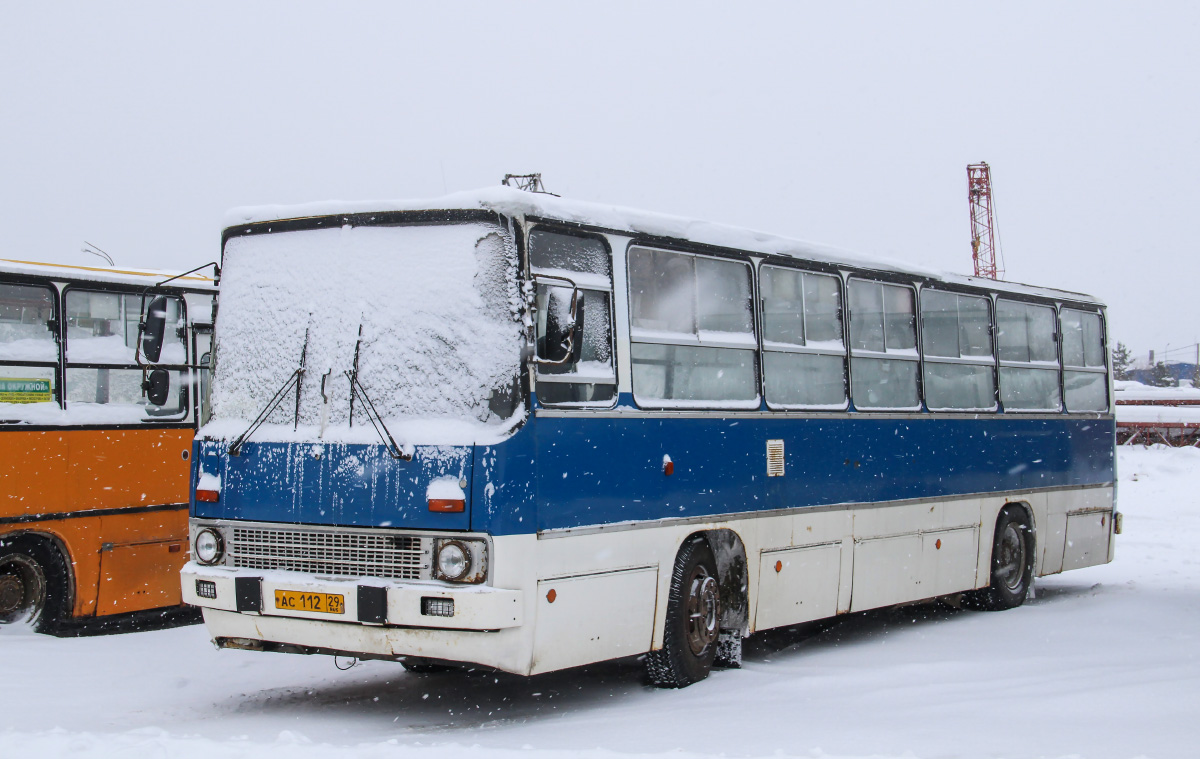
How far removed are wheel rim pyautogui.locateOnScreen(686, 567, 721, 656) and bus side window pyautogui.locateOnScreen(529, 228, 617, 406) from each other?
1599 mm

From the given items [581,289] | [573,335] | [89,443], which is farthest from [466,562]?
[89,443]

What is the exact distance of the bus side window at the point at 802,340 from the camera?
10359 mm

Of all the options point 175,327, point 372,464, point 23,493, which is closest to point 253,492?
point 372,464

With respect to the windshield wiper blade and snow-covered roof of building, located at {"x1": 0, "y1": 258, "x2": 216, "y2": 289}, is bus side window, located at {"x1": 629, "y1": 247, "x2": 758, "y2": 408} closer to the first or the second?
the windshield wiper blade

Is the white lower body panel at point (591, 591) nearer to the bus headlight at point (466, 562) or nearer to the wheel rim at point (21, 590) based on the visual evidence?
the bus headlight at point (466, 562)

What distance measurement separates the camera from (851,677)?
9.21 metres

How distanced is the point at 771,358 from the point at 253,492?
408 cm

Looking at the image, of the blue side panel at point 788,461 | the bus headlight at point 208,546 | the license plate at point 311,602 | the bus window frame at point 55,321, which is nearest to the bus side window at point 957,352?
the blue side panel at point 788,461

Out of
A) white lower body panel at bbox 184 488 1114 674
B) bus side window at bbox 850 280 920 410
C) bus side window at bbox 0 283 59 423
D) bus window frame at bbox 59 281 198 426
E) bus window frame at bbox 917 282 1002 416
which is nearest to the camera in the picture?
white lower body panel at bbox 184 488 1114 674

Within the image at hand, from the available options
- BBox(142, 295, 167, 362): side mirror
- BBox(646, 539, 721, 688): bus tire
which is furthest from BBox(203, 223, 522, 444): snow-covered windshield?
BBox(646, 539, 721, 688): bus tire

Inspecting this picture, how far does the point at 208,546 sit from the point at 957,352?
7.75 metres

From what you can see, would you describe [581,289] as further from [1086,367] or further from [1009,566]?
[1086,367]

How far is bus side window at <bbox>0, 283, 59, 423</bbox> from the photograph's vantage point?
433 inches

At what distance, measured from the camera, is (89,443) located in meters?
11.4
